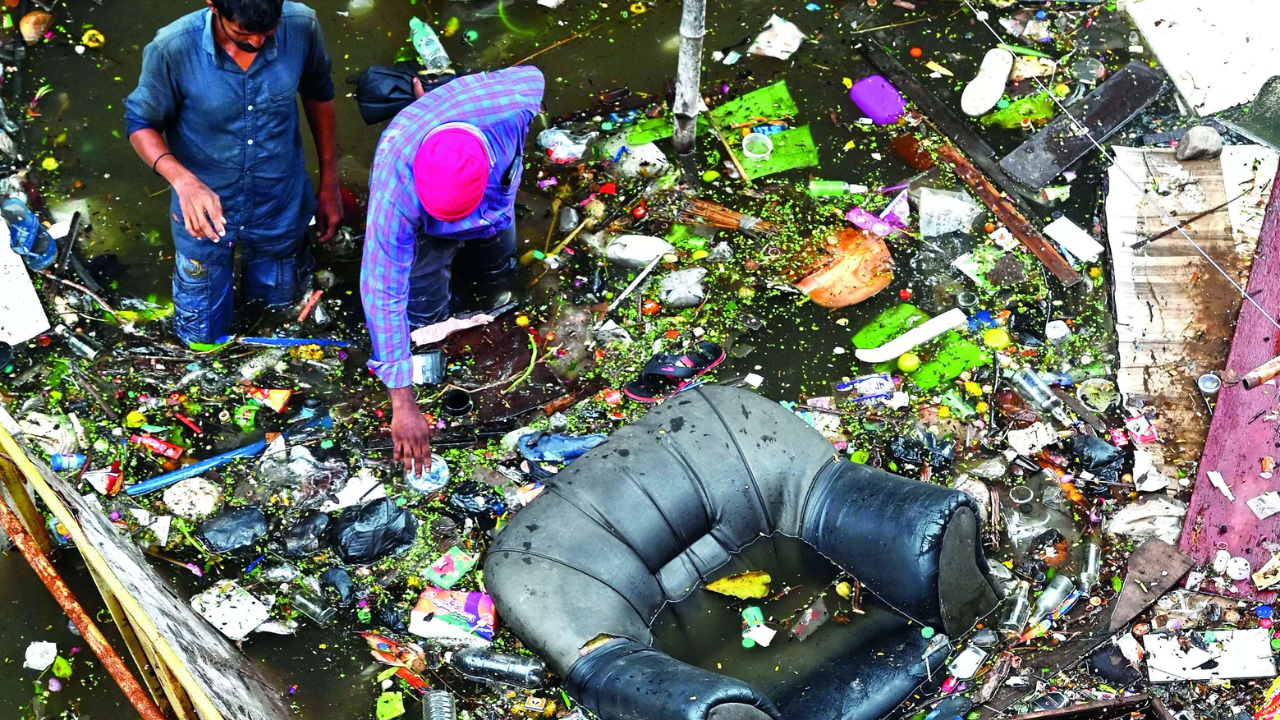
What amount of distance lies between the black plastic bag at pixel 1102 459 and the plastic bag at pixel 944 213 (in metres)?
1.10

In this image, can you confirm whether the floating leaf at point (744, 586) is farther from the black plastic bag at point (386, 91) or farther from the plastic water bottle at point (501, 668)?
the black plastic bag at point (386, 91)

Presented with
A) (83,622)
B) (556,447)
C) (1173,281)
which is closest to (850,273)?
(1173,281)

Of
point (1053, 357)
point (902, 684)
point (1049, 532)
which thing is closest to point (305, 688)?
point (902, 684)

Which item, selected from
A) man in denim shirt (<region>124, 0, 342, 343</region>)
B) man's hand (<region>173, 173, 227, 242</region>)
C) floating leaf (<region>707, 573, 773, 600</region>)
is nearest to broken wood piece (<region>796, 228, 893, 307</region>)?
floating leaf (<region>707, 573, 773, 600</region>)

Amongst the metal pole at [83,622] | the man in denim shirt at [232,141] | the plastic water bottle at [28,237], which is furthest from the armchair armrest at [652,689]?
the plastic water bottle at [28,237]

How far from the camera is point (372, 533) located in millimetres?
3816

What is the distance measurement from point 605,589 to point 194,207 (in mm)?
1723

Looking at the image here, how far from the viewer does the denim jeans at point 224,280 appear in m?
3.95

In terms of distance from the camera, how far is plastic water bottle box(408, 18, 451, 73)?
5.03m

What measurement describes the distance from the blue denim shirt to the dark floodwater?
0.67 metres

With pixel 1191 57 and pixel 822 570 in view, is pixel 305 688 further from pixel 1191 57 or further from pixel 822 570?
pixel 1191 57

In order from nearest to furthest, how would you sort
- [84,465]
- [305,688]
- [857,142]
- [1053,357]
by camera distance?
[305,688] → [84,465] → [1053,357] → [857,142]

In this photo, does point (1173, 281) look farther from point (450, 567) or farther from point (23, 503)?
point (23, 503)

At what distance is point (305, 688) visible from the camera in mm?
3637
